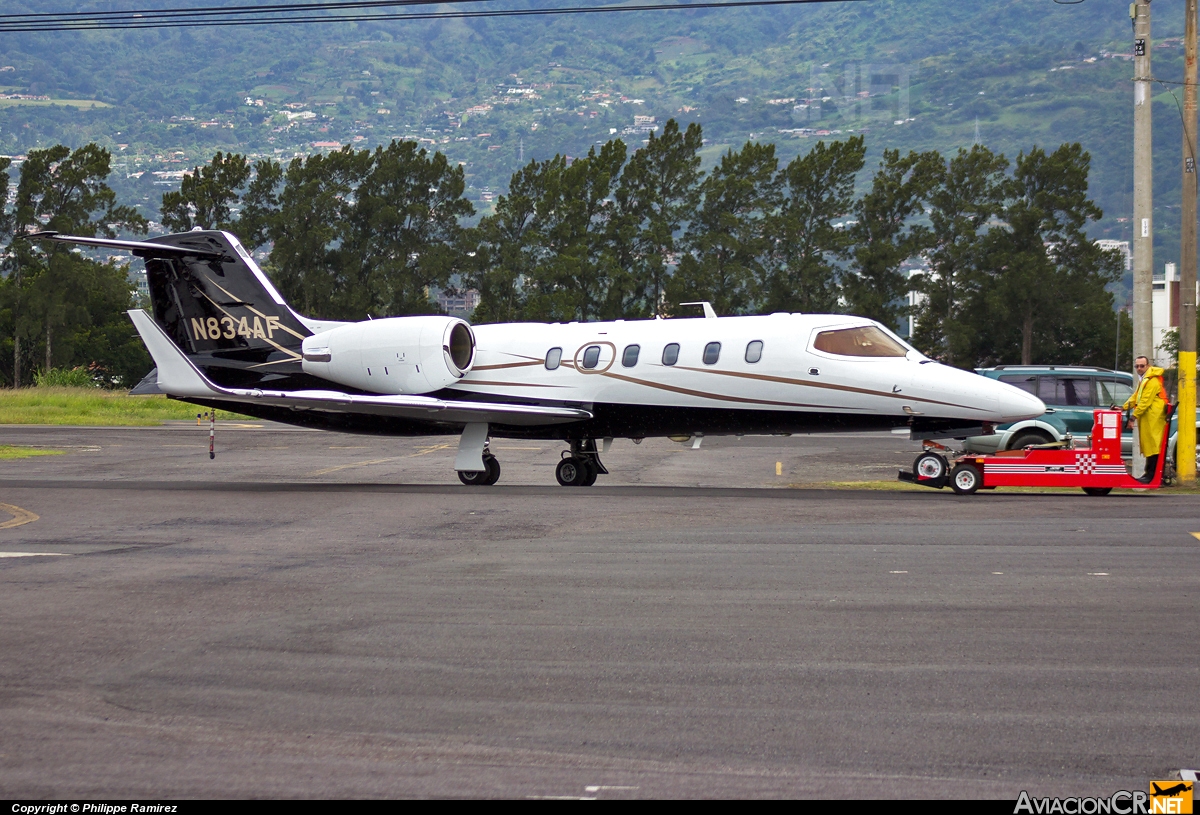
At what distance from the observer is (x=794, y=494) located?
1880cm

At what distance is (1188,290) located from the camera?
20.2 metres

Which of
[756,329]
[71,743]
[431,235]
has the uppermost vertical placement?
[431,235]

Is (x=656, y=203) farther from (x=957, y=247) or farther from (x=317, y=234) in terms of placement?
(x=317, y=234)

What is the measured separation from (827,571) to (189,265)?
16153 millimetres

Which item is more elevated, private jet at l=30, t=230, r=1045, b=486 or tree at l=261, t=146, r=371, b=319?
tree at l=261, t=146, r=371, b=319

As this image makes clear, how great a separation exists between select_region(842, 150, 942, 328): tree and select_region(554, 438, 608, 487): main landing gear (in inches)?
1282

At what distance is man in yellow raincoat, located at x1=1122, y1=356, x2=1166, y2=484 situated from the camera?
716 inches

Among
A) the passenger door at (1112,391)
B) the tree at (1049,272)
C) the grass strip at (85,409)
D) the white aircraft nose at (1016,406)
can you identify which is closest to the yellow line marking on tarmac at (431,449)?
the grass strip at (85,409)

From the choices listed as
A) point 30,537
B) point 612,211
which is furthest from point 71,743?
point 612,211

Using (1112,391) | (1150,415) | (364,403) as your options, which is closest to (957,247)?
(1112,391)

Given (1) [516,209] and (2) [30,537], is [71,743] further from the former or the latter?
(1) [516,209]

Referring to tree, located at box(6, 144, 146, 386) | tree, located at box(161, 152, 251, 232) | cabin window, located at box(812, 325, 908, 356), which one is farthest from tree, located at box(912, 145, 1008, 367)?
tree, located at box(6, 144, 146, 386)

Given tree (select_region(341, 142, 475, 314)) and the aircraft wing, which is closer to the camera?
the aircraft wing

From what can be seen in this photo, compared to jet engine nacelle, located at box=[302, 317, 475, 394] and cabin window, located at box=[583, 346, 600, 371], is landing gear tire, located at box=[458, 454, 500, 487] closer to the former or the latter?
jet engine nacelle, located at box=[302, 317, 475, 394]
